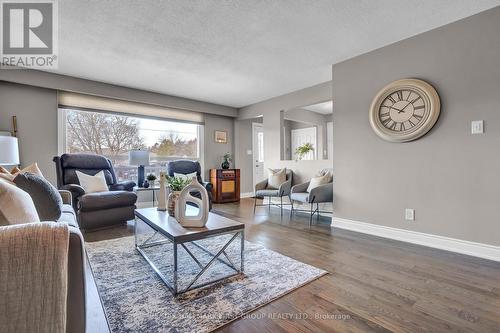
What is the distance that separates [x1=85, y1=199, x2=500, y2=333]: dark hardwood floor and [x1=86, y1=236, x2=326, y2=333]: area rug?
0.29 ft

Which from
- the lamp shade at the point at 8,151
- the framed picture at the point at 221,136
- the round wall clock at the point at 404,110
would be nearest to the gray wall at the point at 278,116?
the framed picture at the point at 221,136

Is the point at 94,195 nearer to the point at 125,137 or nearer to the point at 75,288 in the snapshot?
the point at 125,137

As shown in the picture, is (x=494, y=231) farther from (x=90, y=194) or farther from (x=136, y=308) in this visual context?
(x=90, y=194)

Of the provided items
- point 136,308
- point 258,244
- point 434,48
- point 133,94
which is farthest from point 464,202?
point 133,94

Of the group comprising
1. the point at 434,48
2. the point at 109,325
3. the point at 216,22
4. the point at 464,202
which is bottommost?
the point at 109,325

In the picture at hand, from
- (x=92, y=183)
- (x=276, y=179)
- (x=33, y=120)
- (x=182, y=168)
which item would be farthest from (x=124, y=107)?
(x=276, y=179)

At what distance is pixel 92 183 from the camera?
3.52 meters

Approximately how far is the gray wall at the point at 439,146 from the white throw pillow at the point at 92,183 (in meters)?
3.52

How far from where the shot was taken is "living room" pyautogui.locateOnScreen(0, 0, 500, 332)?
1413 millimetres

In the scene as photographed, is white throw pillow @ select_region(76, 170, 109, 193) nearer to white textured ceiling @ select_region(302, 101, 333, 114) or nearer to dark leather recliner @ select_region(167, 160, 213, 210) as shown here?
dark leather recliner @ select_region(167, 160, 213, 210)

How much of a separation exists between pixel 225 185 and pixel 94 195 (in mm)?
2980

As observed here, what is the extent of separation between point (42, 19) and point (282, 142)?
161 inches

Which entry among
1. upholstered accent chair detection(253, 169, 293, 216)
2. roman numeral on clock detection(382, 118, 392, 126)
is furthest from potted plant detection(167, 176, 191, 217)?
roman numeral on clock detection(382, 118, 392, 126)

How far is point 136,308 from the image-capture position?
5.05 ft
